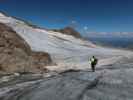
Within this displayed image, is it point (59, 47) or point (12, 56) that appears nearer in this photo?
point (12, 56)

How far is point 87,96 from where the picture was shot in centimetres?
1291

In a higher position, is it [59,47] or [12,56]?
[59,47]

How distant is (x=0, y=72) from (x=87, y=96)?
1578 cm

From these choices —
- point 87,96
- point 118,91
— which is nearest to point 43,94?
point 87,96

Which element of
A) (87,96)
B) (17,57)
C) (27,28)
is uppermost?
(27,28)

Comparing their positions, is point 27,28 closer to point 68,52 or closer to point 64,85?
point 68,52

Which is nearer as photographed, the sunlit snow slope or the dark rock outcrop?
the dark rock outcrop

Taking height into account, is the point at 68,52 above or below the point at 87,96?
above

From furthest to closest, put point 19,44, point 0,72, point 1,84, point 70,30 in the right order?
point 70,30
point 19,44
point 0,72
point 1,84

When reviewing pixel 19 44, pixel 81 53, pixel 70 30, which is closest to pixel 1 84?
pixel 19 44

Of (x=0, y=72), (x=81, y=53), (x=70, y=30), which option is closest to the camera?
(x=0, y=72)

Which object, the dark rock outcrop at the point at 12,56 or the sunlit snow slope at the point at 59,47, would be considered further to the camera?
the sunlit snow slope at the point at 59,47

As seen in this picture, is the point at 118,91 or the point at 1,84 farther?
the point at 1,84

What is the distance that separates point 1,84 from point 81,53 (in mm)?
40691
